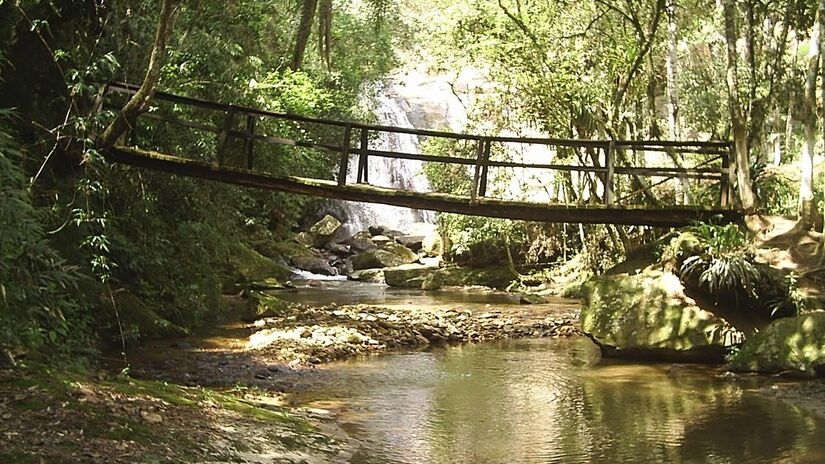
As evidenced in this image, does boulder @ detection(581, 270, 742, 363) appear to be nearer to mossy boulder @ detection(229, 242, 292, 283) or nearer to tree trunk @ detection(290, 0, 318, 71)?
mossy boulder @ detection(229, 242, 292, 283)

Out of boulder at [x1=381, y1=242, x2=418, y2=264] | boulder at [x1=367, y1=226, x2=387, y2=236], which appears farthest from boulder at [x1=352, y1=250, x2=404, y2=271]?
boulder at [x1=367, y1=226, x2=387, y2=236]

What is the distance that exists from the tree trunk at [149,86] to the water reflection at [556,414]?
383 cm

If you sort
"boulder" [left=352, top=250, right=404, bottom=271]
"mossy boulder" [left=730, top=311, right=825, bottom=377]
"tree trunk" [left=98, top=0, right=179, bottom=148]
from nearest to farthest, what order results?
"tree trunk" [left=98, top=0, right=179, bottom=148] < "mossy boulder" [left=730, top=311, right=825, bottom=377] < "boulder" [left=352, top=250, right=404, bottom=271]

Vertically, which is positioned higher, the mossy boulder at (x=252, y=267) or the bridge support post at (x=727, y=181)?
the bridge support post at (x=727, y=181)

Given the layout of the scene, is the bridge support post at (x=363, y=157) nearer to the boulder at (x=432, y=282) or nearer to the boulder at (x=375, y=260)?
the boulder at (x=432, y=282)

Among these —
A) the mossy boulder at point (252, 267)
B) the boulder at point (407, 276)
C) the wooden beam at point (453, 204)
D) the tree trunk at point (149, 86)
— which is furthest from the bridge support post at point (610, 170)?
the boulder at point (407, 276)

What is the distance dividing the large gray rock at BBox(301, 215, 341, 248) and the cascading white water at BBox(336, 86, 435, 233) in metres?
0.92

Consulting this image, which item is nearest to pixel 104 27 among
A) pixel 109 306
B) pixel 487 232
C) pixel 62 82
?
pixel 62 82

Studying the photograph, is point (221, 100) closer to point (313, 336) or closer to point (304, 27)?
point (313, 336)

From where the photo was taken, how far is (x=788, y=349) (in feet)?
29.0

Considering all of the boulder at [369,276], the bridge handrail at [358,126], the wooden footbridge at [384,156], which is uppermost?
the bridge handrail at [358,126]

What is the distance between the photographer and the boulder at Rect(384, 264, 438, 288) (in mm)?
22406

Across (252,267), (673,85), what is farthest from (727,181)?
(252,267)

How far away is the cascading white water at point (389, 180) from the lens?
32250mm
